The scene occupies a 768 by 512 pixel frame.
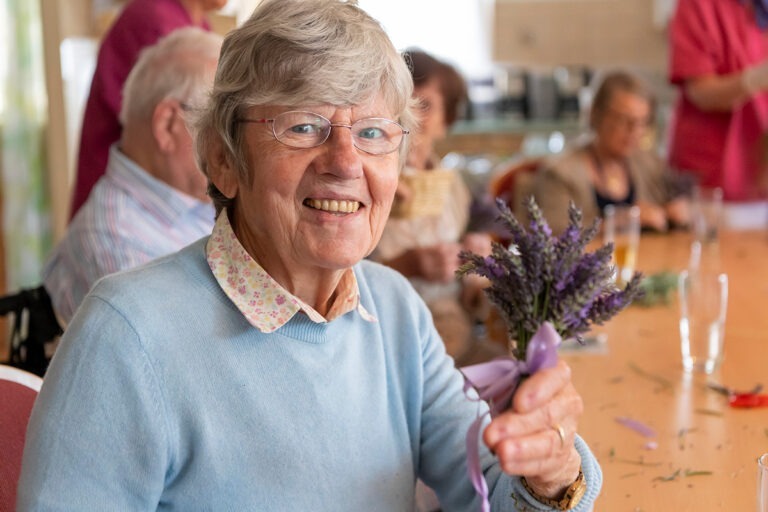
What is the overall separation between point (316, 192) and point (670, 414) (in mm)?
752

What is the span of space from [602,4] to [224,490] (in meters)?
5.38

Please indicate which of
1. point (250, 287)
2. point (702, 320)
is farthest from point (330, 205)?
point (702, 320)

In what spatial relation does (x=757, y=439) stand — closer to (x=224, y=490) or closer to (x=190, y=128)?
(x=224, y=490)

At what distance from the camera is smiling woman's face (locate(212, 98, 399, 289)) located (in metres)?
1.21

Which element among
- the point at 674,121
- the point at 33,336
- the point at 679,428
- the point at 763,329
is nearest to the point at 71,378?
the point at 33,336

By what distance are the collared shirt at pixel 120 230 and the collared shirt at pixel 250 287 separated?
0.57 metres

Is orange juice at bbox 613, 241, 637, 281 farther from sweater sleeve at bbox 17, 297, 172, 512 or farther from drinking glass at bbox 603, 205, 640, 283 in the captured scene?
sweater sleeve at bbox 17, 297, 172, 512

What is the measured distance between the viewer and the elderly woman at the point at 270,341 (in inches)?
43.0

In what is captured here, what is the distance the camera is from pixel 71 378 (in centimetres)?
108

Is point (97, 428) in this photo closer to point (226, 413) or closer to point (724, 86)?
point (226, 413)

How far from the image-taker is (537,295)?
94 cm

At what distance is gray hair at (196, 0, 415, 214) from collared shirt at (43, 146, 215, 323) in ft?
2.00

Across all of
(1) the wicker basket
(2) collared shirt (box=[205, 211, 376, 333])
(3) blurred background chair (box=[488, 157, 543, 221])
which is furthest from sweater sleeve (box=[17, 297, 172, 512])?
(3) blurred background chair (box=[488, 157, 543, 221])

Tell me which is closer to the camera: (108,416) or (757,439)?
(108,416)
